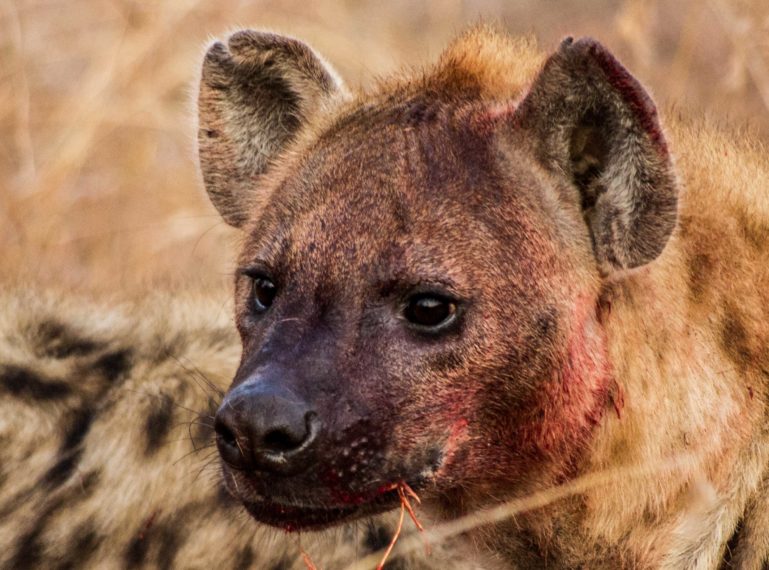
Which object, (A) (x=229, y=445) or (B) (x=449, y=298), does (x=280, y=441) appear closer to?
(A) (x=229, y=445)

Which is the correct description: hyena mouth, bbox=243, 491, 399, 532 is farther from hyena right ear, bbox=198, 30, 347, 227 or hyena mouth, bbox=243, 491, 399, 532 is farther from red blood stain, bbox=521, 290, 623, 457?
hyena right ear, bbox=198, 30, 347, 227

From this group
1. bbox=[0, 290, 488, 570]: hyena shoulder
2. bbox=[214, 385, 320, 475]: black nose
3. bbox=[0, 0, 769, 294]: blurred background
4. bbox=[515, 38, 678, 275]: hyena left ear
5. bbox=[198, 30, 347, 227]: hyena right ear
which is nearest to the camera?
bbox=[214, 385, 320, 475]: black nose

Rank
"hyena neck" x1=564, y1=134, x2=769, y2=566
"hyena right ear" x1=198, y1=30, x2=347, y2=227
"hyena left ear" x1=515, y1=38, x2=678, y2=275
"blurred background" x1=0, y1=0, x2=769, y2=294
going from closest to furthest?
"hyena left ear" x1=515, y1=38, x2=678, y2=275
"hyena neck" x1=564, y1=134, x2=769, y2=566
"hyena right ear" x1=198, y1=30, x2=347, y2=227
"blurred background" x1=0, y1=0, x2=769, y2=294

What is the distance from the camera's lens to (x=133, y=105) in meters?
5.27

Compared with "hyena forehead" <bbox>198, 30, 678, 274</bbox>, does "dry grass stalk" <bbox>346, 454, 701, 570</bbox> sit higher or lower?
lower

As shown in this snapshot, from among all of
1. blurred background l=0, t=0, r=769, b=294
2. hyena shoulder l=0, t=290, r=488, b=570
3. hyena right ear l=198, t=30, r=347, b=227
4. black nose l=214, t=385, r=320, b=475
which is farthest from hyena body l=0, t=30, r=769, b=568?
blurred background l=0, t=0, r=769, b=294

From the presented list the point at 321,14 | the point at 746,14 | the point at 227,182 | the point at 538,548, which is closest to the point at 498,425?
the point at 538,548

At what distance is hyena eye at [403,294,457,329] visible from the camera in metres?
2.71

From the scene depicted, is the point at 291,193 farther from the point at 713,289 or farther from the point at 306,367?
the point at 713,289

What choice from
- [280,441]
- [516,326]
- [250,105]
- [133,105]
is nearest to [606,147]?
[516,326]

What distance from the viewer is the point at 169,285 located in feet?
13.2

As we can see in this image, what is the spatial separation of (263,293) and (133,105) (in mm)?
2527

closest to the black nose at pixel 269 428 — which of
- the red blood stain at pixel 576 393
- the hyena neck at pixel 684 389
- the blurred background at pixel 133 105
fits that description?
the red blood stain at pixel 576 393

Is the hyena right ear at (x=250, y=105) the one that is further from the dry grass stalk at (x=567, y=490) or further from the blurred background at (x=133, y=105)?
the blurred background at (x=133, y=105)
